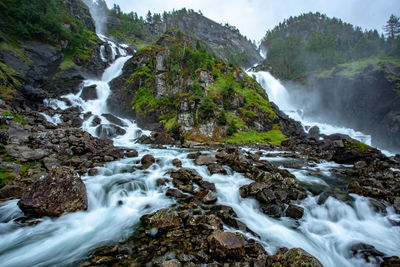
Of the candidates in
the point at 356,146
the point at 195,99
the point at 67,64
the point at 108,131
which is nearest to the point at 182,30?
the point at 67,64

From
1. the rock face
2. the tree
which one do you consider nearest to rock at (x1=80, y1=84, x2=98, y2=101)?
the rock face

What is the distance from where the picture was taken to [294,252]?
12.3 ft

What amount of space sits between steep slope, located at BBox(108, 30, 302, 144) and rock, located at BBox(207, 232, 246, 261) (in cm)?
2177

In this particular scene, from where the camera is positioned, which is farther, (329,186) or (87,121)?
(87,121)

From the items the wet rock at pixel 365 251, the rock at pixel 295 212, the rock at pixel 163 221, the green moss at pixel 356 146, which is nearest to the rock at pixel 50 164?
the rock at pixel 163 221

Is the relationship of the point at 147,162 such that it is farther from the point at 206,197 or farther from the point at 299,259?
the point at 299,259

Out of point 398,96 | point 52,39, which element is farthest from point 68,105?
point 398,96

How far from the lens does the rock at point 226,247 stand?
403cm

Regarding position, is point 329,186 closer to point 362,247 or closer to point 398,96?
point 362,247

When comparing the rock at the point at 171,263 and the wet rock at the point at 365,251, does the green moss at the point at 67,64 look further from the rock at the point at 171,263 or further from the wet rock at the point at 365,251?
the wet rock at the point at 365,251

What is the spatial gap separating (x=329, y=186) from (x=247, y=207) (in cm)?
566

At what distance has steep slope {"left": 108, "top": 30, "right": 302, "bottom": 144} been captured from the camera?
28.4 meters

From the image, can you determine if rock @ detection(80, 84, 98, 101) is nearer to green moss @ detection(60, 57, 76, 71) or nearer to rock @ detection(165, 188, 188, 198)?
green moss @ detection(60, 57, 76, 71)

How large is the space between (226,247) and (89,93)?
43006 mm
